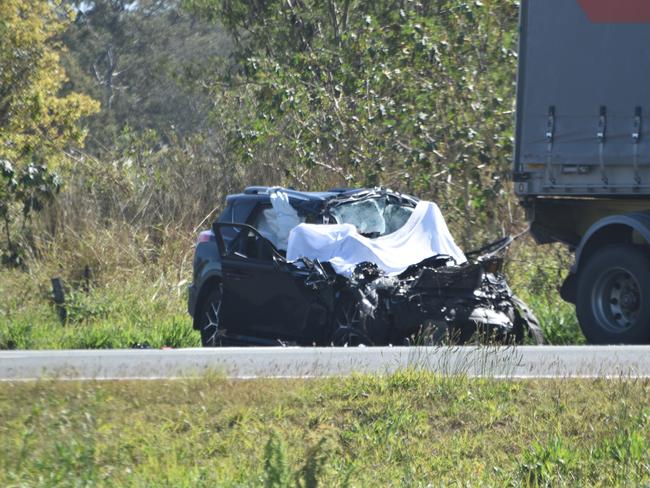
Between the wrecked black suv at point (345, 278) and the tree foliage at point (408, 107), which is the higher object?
the tree foliage at point (408, 107)

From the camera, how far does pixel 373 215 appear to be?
12.9m

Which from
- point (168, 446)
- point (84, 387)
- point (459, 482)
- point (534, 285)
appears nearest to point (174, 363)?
point (84, 387)

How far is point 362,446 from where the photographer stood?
23.3 feet

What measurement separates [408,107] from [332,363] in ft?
35.0

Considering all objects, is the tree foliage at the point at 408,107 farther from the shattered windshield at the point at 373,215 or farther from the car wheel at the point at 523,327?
the car wheel at the point at 523,327

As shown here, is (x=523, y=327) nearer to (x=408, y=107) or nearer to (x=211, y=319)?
(x=211, y=319)

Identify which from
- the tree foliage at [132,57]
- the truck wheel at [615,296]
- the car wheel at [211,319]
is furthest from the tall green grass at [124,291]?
the tree foliage at [132,57]

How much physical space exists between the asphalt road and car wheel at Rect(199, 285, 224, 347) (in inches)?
98.5

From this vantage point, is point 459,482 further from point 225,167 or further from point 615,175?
point 225,167

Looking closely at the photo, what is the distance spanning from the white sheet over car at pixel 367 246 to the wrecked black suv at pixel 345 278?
10 millimetres

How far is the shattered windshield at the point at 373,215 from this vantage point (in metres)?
12.7

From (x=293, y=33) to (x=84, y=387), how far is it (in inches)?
747

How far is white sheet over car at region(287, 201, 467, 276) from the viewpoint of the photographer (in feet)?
39.2

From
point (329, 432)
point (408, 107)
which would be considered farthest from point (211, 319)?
point (408, 107)
